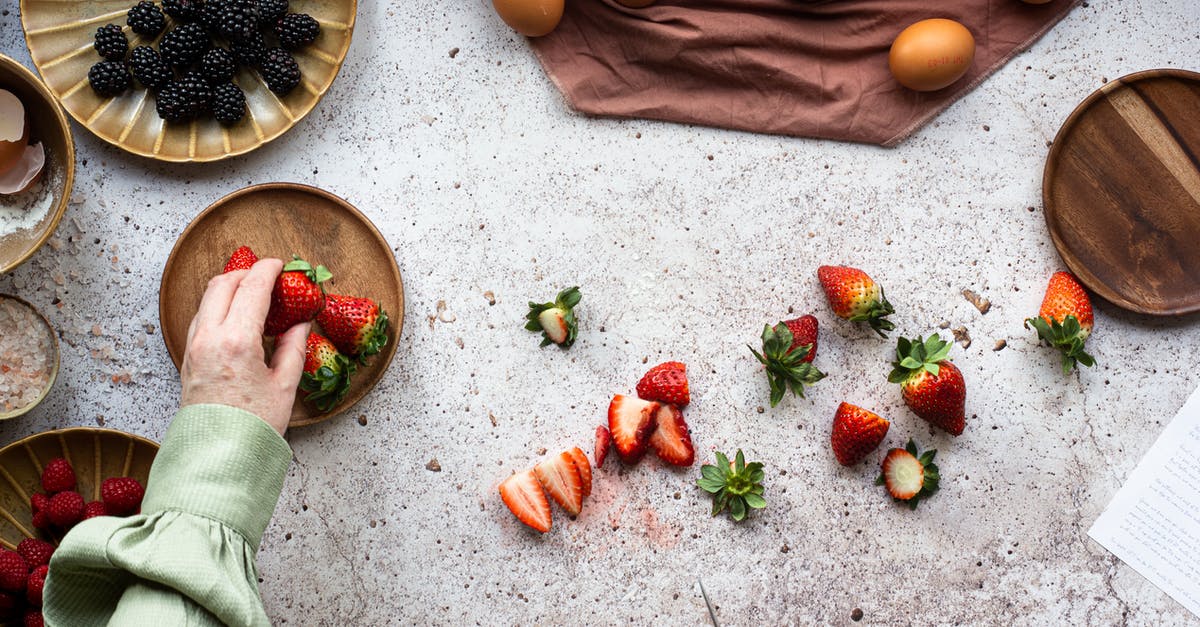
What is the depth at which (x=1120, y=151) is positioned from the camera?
5.52 ft

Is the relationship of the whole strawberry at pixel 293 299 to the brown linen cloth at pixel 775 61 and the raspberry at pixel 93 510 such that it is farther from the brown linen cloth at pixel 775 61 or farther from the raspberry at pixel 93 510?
the brown linen cloth at pixel 775 61

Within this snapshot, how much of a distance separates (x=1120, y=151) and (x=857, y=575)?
960mm

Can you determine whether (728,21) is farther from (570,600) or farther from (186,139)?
(570,600)

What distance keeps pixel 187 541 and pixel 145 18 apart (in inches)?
39.7

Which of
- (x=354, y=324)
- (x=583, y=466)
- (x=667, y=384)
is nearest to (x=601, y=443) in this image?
(x=583, y=466)

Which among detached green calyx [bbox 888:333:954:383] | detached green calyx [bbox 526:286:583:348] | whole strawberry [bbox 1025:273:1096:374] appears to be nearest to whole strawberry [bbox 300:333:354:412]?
detached green calyx [bbox 526:286:583:348]

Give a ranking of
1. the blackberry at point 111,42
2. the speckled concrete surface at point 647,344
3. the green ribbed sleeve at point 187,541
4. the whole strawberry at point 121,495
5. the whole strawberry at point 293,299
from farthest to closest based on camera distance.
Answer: the speckled concrete surface at point 647,344 < the blackberry at point 111,42 < the whole strawberry at point 121,495 < the whole strawberry at point 293,299 < the green ribbed sleeve at point 187,541

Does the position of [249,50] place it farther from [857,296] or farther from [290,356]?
[857,296]

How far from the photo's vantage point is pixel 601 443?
1.67 meters

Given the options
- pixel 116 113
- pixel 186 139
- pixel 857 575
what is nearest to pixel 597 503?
pixel 857 575

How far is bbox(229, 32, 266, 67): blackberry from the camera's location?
161 centimetres

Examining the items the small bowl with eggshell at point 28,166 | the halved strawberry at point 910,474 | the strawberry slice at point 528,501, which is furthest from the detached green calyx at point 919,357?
the small bowl with eggshell at point 28,166

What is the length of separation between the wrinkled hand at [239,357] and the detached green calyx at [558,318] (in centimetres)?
48

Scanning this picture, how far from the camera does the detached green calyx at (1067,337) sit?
5.37ft
